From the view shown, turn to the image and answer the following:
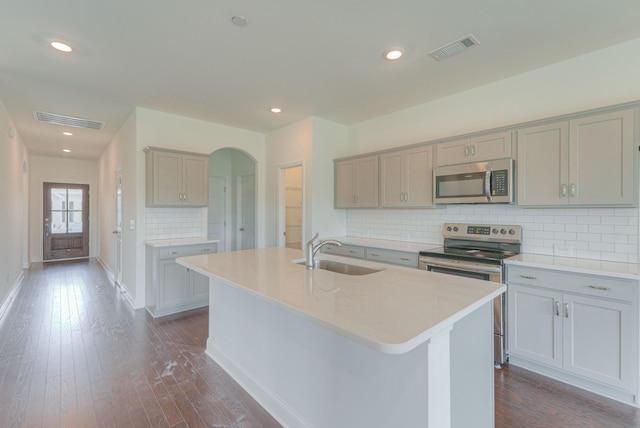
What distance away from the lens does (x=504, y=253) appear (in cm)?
295

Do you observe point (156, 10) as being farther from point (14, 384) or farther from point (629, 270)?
point (629, 270)

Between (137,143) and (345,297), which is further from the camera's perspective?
(137,143)

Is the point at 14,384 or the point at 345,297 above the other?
the point at 345,297

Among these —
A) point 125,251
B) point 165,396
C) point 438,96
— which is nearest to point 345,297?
point 165,396

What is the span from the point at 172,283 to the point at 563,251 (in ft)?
14.2

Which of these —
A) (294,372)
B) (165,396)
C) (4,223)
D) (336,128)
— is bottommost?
(165,396)

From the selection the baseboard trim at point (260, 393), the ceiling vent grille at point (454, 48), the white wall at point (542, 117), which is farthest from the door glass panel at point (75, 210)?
the ceiling vent grille at point (454, 48)

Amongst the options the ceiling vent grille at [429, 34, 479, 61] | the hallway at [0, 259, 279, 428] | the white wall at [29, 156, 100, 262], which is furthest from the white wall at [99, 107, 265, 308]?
the white wall at [29, 156, 100, 262]

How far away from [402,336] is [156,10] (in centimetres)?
259

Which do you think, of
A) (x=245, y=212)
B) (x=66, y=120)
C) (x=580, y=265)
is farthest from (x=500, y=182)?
(x=66, y=120)

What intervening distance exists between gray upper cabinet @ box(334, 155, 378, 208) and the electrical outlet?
203cm

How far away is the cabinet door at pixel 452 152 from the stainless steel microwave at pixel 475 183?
0.07m

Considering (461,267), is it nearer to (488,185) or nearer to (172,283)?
(488,185)

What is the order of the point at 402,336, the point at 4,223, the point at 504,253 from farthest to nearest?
the point at 4,223
the point at 504,253
the point at 402,336
